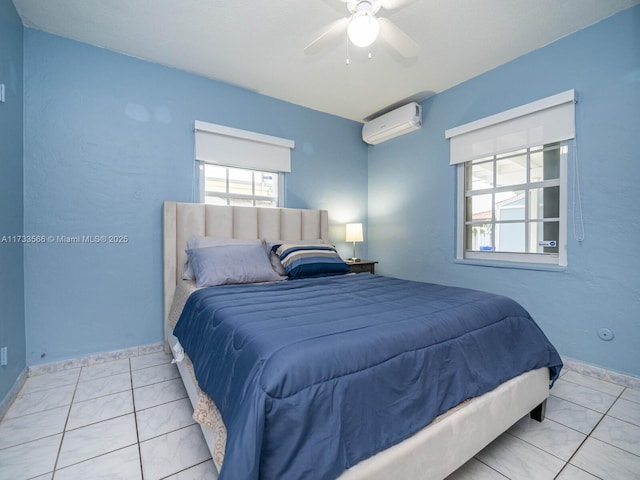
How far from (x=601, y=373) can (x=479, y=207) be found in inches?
65.8

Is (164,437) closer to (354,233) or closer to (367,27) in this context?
(367,27)

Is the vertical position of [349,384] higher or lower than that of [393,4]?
lower

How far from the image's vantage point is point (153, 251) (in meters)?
2.72

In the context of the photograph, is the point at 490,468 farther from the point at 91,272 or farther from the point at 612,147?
the point at 91,272

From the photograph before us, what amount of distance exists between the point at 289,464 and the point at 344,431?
191 millimetres

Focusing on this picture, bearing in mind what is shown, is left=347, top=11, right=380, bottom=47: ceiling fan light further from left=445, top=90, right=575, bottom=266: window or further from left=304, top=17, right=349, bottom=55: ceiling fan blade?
left=445, top=90, right=575, bottom=266: window

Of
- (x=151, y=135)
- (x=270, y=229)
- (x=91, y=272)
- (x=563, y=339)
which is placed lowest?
(x=563, y=339)

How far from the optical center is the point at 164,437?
1.57 m

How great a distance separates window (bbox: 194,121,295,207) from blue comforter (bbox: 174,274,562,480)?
1.63 meters

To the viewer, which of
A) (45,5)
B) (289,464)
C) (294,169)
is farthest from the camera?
(294,169)

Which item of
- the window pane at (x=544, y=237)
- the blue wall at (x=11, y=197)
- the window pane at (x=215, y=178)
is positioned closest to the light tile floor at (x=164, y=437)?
the blue wall at (x=11, y=197)

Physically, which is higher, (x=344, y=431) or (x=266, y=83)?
(x=266, y=83)

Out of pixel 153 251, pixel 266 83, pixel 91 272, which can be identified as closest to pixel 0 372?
pixel 91 272

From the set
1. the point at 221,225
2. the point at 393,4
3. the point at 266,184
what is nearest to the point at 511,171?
the point at 393,4
